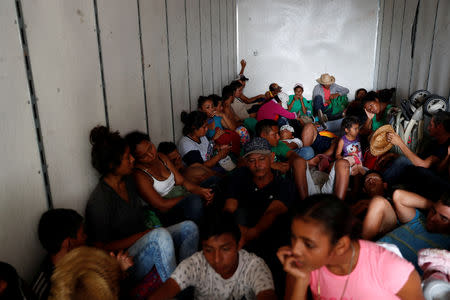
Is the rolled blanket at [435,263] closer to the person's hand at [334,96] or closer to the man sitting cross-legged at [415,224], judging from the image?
the man sitting cross-legged at [415,224]

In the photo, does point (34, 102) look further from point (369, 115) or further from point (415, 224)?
point (369, 115)

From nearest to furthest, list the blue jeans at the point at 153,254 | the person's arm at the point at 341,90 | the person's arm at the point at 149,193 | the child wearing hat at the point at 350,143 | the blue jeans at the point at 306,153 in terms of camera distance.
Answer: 1. the blue jeans at the point at 153,254
2. the person's arm at the point at 149,193
3. the child wearing hat at the point at 350,143
4. the blue jeans at the point at 306,153
5. the person's arm at the point at 341,90

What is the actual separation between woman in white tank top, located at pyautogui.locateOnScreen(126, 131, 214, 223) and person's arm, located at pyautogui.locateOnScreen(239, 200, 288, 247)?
0.45 meters

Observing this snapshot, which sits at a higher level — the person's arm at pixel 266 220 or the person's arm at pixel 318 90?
the person's arm at pixel 318 90

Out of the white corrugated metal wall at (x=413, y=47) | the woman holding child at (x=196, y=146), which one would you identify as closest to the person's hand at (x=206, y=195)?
the woman holding child at (x=196, y=146)

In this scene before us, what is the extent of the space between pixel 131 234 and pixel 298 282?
49.1 inches

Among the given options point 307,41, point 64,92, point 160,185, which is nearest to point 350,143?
point 160,185

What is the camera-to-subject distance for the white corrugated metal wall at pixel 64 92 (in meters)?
1.44

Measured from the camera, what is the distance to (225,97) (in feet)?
17.6

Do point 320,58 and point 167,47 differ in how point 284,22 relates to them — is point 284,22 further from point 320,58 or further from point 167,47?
point 167,47

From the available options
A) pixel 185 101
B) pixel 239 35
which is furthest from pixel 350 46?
pixel 185 101

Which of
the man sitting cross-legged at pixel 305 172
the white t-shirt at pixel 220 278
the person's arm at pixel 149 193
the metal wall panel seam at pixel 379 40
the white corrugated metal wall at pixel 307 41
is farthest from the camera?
the white corrugated metal wall at pixel 307 41

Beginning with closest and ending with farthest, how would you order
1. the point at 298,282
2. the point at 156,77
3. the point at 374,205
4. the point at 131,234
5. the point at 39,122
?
the point at 298,282 → the point at 39,122 → the point at 131,234 → the point at 374,205 → the point at 156,77

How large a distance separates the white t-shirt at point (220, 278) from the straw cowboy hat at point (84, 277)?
1.08ft
